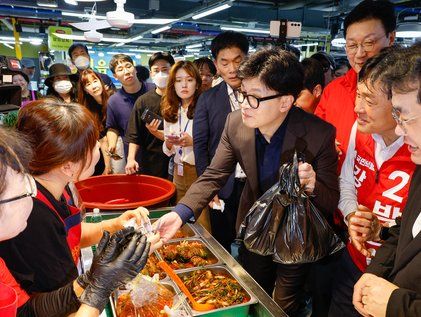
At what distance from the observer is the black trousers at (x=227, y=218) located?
112 inches

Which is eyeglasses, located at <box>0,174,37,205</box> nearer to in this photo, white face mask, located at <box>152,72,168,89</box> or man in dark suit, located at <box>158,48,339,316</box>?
man in dark suit, located at <box>158,48,339,316</box>

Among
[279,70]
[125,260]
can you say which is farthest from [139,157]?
[125,260]

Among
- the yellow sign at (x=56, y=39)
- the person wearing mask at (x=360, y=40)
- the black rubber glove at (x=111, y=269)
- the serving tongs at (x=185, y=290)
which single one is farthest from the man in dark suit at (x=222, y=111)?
the yellow sign at (x=56, y=39)

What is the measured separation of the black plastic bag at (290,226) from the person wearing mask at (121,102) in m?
2.55

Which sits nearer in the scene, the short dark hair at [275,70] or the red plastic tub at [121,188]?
the short dark hair at [275,70]

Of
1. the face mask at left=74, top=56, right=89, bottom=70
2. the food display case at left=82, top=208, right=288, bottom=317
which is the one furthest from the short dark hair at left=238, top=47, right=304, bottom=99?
the face mask at left=74, top=56, right=89, bottom=70

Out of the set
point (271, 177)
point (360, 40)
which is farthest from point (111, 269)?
point (360, 40)

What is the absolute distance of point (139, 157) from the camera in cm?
382

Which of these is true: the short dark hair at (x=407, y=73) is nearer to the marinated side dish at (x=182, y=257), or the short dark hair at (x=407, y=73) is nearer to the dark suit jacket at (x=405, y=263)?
the dark suit jacket at (x=405, y=263)

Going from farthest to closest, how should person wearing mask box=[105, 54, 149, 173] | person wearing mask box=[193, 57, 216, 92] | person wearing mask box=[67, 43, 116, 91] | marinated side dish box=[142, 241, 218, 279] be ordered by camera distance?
person wearing mask box=[193, 57, 216, 92], person wearing mask box=[67, 43, 116, 91], person wearing mask box=[105, 54, 149, 173], marinated side dish box=[142, 241, 218, 279]

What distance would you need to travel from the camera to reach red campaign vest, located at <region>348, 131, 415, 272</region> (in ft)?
5.19

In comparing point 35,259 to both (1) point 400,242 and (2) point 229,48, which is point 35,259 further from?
(2) point 229,48

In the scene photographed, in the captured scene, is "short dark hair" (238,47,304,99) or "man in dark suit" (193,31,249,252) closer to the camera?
"short dark hair" (238,47,304,99)

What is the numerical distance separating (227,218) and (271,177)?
44.6 inches
